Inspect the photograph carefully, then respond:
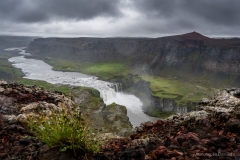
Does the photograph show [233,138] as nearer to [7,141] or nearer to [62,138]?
[62,138]

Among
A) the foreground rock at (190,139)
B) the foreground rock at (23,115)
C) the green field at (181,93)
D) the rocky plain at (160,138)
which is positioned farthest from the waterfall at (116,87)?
the foreground rock at (190,139)

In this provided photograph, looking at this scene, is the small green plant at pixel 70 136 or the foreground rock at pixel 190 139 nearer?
the small green plant at pixel 70 136

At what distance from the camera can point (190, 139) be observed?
7207 mm

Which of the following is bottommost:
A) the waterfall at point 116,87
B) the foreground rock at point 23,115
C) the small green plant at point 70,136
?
the waterfall at point 116,87

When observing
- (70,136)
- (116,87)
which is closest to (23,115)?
(70,136)

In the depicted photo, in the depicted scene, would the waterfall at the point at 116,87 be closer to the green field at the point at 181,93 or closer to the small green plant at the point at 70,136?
the green field at the point at 181,93

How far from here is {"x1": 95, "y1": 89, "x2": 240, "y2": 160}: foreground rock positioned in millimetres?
6293

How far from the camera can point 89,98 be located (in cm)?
9819

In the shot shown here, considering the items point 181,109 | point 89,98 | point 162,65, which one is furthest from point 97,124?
point 162,65

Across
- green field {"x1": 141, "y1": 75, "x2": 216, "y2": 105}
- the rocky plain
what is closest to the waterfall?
green field {"x1": 141, "y1": 75, "x2": 216, "y2": 105}

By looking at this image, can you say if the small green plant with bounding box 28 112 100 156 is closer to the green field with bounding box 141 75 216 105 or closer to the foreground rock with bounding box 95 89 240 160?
the foreground rock with bounding box 95 89 240 160

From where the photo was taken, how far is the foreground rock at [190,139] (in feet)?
20.6

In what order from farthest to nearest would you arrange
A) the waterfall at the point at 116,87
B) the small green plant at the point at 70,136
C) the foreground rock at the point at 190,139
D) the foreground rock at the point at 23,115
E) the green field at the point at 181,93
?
the waterfall at the point at 116,87 → the green field at the point at 181,93 → the foreground rock at the point at 23,115 → the foreground rock at the point at 190,139 → the small green plant at the point at 70,136

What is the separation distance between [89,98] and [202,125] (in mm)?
91514
